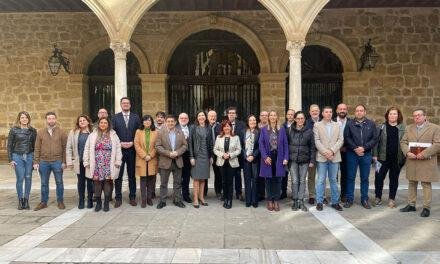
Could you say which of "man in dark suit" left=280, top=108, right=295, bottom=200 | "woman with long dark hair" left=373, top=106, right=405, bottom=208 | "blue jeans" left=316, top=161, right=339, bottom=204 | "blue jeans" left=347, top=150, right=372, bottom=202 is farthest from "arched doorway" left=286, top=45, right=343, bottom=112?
"blue jeans" left=316, top=161, right=339, bottom=204

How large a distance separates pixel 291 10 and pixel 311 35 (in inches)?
116

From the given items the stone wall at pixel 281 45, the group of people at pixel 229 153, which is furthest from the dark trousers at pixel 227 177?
the stone wall at pixel 281 45

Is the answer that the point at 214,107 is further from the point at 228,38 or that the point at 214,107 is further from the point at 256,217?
the point at 256,217

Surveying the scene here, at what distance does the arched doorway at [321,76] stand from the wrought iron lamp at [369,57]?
0.75 metres

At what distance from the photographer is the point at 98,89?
12047 millimetres

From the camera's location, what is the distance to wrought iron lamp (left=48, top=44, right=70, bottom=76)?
1131 cm

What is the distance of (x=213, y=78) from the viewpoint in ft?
39.2

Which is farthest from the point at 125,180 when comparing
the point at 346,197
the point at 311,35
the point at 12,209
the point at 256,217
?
the point at 311,35

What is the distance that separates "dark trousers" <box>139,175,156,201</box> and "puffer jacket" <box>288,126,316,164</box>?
2.17 m

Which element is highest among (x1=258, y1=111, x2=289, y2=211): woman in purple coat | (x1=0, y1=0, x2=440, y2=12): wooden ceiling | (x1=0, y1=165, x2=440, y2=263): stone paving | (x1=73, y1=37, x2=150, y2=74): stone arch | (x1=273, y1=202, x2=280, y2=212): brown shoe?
(x1=0, y1=0, x2=440, y2=12): wooden ceiling

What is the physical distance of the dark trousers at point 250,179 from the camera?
6184 millimetres

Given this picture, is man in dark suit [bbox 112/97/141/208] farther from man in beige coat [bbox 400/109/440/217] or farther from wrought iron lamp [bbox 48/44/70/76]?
wrought iron lamp [bbox 48/44/70/76]

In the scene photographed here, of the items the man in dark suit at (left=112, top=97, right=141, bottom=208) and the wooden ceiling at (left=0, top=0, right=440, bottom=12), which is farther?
the wooden ceiling at (left=0, top=0, right=440, bottom=12)

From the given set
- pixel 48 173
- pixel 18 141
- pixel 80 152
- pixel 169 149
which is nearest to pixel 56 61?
pixel 18 141
